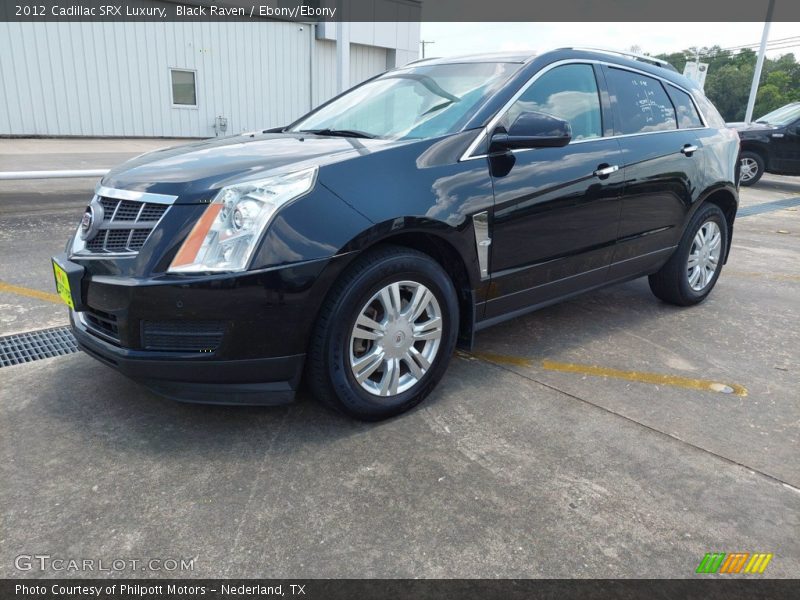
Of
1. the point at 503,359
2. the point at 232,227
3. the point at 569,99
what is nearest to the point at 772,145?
the point at 569,99

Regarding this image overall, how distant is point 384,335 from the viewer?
2725mm

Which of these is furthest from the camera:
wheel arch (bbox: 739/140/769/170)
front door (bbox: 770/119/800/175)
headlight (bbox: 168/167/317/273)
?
wheel arch (bbox: 739/140/769/170)

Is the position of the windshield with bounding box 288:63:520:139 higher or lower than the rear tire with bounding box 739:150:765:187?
higher

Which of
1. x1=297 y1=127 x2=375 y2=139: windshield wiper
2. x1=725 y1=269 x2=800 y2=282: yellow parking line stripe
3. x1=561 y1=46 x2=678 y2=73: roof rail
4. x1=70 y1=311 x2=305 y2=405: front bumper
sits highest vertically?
x1=561 y1=46 x2=678 y2=73: roof rail

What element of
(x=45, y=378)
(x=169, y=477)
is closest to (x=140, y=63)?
(x=45, y=378)

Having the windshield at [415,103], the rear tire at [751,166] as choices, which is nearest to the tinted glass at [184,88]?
the rear tire at [751,166]

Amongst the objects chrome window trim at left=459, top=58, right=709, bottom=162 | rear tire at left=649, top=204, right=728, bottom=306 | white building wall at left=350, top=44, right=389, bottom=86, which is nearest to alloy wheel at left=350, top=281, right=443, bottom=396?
chrome window trim at left=459, top=58, right=709, bottom=162

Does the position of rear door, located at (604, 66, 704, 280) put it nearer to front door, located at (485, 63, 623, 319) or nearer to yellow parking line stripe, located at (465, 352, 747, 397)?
front door, located at (485, 63, 623, 319)

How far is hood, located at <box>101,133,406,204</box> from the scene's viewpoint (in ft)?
8.11

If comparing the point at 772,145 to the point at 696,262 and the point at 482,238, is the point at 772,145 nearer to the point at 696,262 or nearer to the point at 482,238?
the point at 696,262

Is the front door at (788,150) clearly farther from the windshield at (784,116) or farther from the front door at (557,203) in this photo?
the front door at (557,203)

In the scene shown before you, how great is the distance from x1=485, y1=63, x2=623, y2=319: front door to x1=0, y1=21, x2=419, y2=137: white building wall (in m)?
14.0

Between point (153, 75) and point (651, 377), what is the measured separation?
15.3 metres

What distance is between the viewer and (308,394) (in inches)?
122
